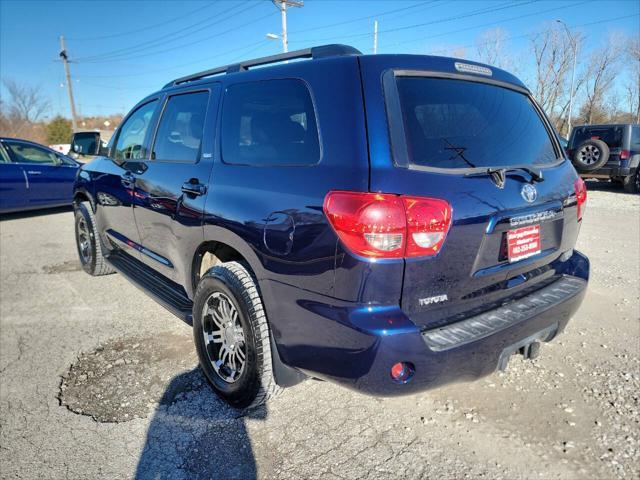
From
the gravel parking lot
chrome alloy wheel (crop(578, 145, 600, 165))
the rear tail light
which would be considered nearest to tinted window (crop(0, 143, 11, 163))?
the gravel parking lot

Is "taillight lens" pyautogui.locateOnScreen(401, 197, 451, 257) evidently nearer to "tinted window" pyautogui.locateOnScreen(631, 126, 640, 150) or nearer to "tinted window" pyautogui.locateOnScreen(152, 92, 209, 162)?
"tinted window" pyautogui.locateOnScreen(152, 92, 209, 162)

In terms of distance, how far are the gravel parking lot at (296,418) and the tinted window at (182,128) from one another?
144cm

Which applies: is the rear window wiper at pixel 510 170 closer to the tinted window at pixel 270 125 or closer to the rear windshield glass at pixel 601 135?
the tinted window at pixel 270 125

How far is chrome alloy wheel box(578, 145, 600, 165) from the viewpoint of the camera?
36.3 feet

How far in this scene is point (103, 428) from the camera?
92.8 inches

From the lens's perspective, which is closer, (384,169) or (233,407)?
(384,169)

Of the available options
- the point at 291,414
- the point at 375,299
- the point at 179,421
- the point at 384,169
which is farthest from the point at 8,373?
the point at 384,169

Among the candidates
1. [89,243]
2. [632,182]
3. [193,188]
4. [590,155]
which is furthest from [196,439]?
[632,182]

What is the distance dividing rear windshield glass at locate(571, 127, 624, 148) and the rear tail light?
39.4ft

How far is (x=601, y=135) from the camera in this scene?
1159 cm

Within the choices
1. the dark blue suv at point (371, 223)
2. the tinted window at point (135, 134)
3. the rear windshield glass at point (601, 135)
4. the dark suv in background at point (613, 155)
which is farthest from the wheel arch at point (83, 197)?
the rear windshield glass at point (601, 135)

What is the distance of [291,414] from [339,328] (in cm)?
95

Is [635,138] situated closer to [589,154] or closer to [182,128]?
[589,154]

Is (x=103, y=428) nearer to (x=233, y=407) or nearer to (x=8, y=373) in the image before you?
(x=233, y=407)
